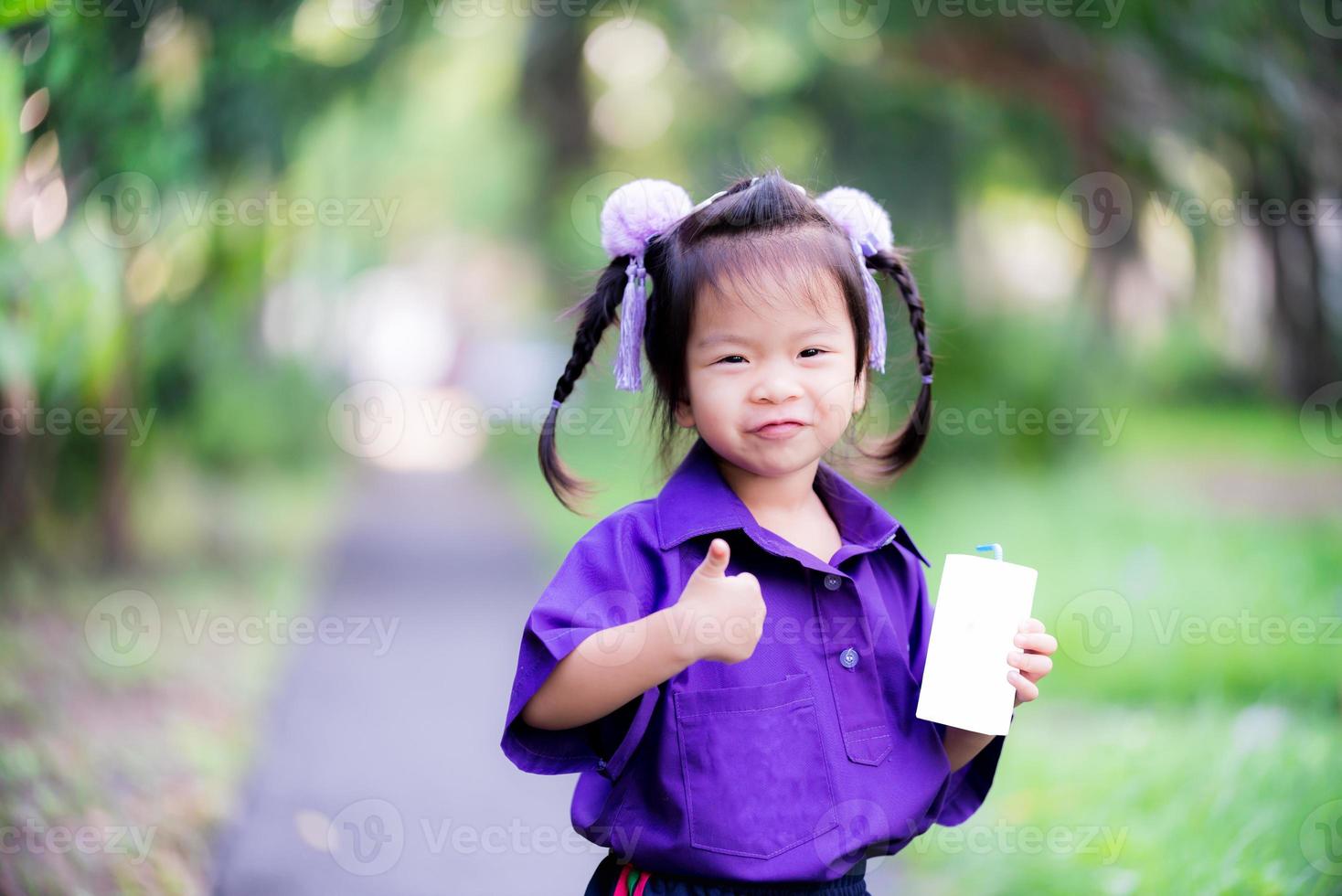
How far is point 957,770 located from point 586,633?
79 centimetres

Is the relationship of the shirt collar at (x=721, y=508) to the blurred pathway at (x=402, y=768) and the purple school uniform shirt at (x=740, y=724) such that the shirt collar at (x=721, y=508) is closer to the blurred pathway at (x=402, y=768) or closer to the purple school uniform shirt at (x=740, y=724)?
the purple school uniform shirt at (x=740, y=724)

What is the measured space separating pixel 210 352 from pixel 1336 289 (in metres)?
8.49

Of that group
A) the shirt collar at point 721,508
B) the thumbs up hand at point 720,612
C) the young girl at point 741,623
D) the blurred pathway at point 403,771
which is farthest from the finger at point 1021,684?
the blurred pathway at point 403,771

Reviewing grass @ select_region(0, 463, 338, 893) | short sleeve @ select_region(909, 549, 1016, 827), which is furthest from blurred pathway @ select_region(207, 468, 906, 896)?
short sleeve @ select_region(909, 549, 1016, 827)

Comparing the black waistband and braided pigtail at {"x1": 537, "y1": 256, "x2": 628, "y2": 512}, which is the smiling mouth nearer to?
braided pigtail at {"x1": 537, "y1": 256, "x2": 628, "y2": 512}

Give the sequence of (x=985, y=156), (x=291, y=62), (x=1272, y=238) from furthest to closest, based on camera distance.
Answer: (x=1272, y=238) → (x=985, y=156) → (x=291, y=62)

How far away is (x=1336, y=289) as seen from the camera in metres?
9.88

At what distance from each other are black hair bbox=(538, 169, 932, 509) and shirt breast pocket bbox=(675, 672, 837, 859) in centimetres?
50

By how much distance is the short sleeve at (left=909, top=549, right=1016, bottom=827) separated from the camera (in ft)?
6.85

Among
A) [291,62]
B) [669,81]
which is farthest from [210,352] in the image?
[669,81]

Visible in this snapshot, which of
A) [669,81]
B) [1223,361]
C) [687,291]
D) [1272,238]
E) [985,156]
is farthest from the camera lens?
[669,81]

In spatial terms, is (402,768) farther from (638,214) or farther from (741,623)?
(741,623)

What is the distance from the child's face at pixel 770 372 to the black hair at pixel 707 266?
0.13 ft

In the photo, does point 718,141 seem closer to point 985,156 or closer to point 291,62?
point 985,156
